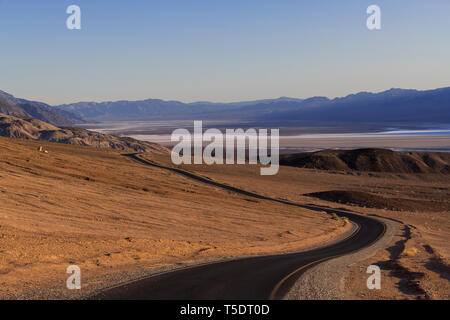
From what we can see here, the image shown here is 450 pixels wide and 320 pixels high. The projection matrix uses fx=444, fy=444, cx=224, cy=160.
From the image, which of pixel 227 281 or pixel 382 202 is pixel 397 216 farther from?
pixel 227 281

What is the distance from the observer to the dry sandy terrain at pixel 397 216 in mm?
17297

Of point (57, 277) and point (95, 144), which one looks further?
point (95, 144)

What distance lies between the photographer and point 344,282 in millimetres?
17359

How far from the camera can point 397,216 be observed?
4797 cm

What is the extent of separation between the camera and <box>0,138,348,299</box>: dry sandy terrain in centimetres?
1758

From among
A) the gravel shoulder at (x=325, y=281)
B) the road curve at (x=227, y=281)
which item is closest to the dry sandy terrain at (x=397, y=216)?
the gravel shoulder at (x=325, y=281)

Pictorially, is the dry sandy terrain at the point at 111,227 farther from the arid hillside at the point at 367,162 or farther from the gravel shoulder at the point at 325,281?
the arid hillside at the point at 367,162

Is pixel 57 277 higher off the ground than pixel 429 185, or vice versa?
pixel 57 277

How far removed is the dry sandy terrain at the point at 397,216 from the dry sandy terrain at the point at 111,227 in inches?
243

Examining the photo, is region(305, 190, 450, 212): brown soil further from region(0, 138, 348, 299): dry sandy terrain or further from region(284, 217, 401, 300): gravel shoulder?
region(284, 217, 401, 300): gravel shoulder

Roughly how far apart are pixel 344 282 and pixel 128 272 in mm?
8473

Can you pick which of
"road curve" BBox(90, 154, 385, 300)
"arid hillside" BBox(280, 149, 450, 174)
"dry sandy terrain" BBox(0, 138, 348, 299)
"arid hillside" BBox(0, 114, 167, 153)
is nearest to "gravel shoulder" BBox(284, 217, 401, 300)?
"road curve" BBox(90, 154, 385, 300)

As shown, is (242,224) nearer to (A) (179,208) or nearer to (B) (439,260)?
(A) (179,208)
